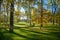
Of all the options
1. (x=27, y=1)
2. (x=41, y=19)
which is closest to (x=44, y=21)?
(x=41, y=19)

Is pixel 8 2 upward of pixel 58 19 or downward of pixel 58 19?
upward

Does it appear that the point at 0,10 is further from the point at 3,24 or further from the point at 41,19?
the point at 41,19

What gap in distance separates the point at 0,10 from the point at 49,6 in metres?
14.0

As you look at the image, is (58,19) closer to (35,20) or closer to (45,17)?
Answer: (45,17)

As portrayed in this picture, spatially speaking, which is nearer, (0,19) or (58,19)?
(0,19)

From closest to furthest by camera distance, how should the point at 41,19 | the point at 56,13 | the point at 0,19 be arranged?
the point at 0,19, the point at 41,19, the point at 56,13

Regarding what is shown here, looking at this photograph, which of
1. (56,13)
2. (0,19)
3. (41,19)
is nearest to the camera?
(0,19)

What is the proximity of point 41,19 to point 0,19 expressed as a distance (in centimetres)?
1253

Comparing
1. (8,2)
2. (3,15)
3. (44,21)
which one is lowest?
(44,21)

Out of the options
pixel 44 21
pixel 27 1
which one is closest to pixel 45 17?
pixel 44 21

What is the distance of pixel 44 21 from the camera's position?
1809 centimetres

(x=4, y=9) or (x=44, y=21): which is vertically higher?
(x=4, y=9)

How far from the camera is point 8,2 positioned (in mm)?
5129

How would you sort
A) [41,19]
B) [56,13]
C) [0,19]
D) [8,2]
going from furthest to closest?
[56,13] < [41,19] < [0,19] < [8,2]
